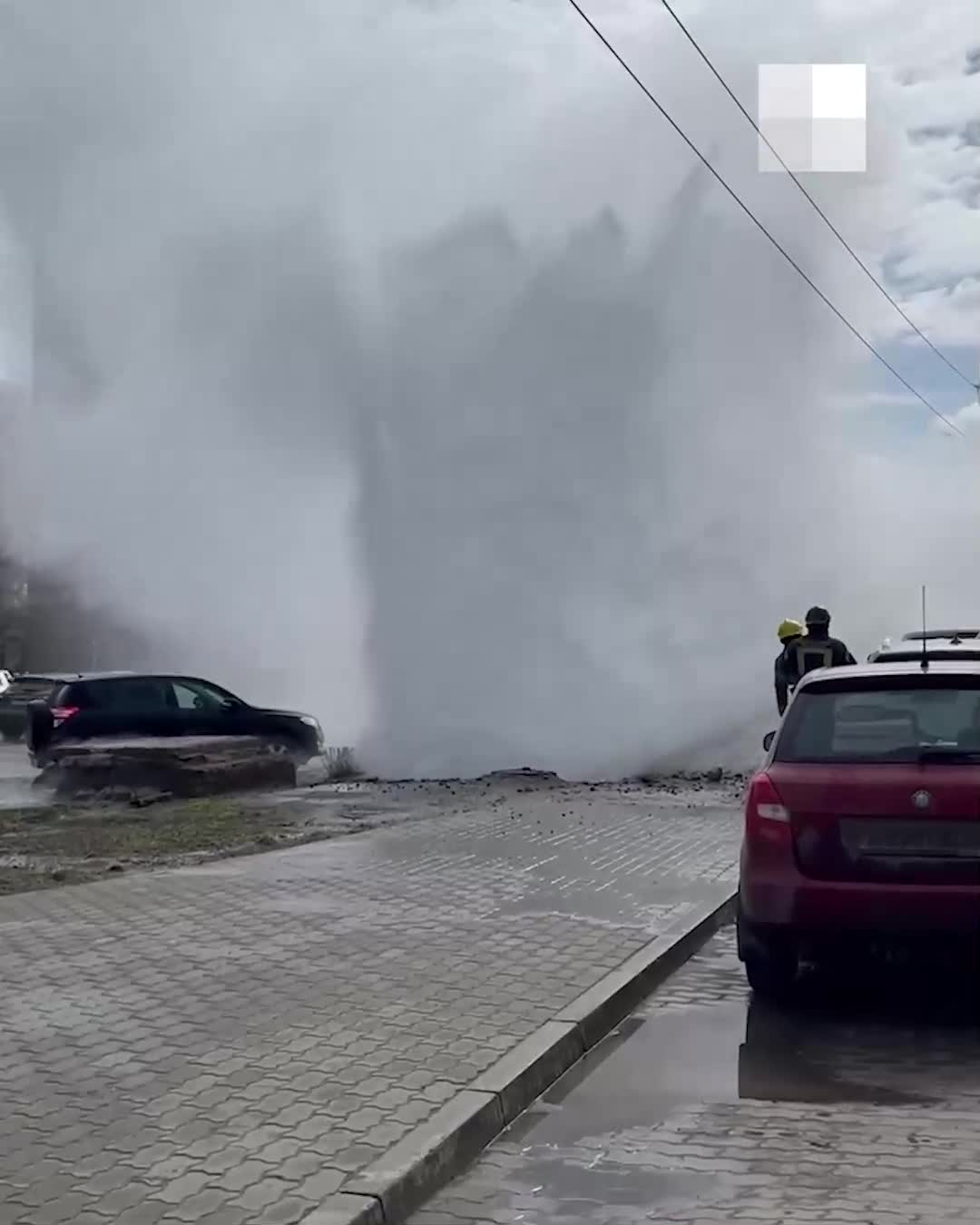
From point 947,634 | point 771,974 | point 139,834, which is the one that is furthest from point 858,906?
point 947,634

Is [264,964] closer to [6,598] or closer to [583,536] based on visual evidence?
[583,536]

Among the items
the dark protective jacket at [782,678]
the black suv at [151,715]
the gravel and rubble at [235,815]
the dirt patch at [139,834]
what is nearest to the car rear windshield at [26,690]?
the black suv at [151,715]

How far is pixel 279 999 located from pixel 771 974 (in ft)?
7.59

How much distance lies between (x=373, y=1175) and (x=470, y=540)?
17.3m

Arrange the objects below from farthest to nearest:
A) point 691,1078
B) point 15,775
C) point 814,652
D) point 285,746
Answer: point 15,775 → point 285,746 → point 814,652 → point 691,1078

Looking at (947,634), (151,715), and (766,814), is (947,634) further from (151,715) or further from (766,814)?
(766,814)

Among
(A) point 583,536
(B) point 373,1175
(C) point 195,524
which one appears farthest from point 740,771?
(C) point 195,524

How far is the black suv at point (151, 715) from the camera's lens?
19.0m

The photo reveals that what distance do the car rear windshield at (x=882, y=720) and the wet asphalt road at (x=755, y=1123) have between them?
1.22 metres

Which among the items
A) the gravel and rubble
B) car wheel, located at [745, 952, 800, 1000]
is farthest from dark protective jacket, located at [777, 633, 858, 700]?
car wheel, located at [745, 952, 800, 1000]

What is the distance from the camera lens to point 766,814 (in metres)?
7.26

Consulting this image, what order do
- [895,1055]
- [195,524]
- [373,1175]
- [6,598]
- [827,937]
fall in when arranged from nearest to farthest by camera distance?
[373,1175]
[895,1055]
[827,937]
[195,524]
[6,598]

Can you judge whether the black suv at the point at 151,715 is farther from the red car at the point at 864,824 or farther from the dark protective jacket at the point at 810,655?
the red car at the point at 864,824

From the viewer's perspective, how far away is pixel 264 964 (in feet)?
25.2
